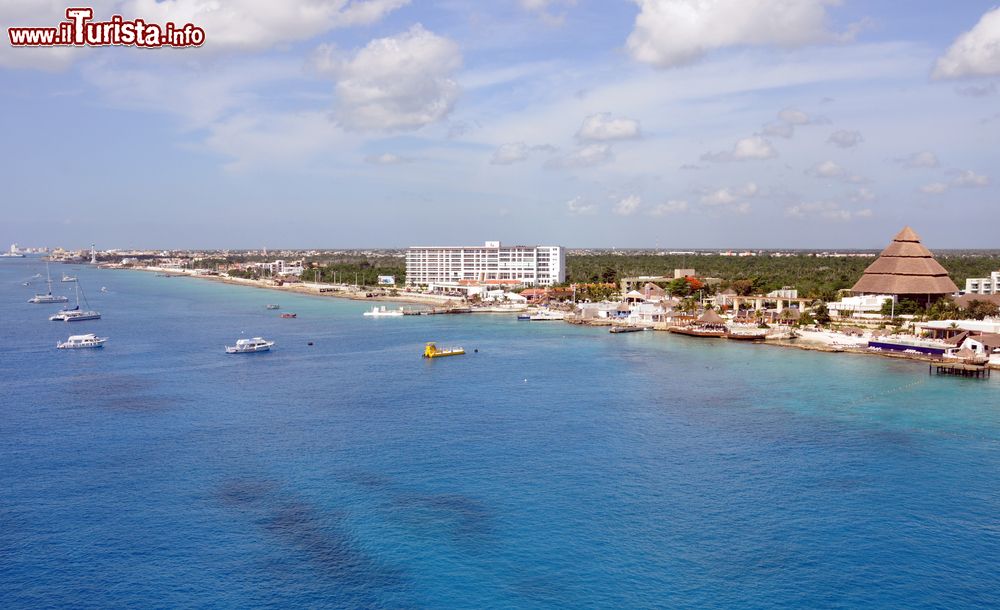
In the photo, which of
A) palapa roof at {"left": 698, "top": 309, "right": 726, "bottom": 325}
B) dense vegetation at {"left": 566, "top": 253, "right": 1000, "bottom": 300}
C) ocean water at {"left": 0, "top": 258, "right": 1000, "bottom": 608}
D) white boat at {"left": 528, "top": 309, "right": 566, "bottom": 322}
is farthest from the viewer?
dense vegetation at {"left": 566, "top": 253, "right": 1000, "bottom": 300}

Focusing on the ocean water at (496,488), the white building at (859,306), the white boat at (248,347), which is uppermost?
the white building at (859,306)

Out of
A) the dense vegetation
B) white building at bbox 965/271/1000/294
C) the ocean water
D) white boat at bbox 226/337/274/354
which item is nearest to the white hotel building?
the dense vegetation

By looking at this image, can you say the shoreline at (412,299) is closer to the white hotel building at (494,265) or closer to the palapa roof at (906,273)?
the white hotel building at (494,265)

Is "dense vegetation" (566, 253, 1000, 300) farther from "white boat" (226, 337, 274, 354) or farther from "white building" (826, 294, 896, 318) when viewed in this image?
"white boat" (226, 337, 274, 354)

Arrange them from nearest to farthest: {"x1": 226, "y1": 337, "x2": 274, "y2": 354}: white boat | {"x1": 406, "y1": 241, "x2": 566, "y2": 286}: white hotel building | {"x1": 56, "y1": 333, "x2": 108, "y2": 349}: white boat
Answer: {"x1": 226, "y1": 337, "x2": 274, "y2": 354}: white boat → {"x1": 56, "y1": 333, "x2": 108, "y2": 349}: white boat → {"x1": 406, "y1": 241, "x2": 566, "y2": 286}: white hotel building

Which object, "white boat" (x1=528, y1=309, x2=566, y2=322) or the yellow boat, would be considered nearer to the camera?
the yellow boat

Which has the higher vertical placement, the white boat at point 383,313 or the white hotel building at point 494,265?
the white hotel building at point 494,265

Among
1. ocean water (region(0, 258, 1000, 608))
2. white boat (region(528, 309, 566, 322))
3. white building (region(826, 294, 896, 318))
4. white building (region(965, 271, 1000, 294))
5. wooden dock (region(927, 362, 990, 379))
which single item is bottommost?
ocean water (region(0, 258, 1000, 608))

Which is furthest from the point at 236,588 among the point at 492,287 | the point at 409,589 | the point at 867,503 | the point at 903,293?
the point at 492,287

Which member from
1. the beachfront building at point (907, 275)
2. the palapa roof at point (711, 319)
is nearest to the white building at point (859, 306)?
the beachfront building at point (907, 275)
